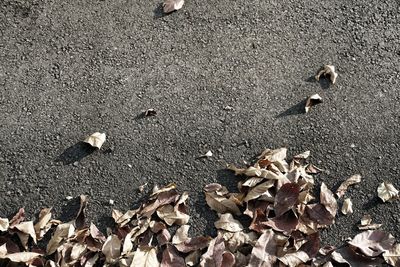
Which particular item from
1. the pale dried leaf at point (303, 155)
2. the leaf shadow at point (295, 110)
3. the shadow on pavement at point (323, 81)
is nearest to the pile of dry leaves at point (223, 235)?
the pale dried leaf at point (303, 155)

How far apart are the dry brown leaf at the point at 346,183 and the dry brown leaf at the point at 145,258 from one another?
1106 mm

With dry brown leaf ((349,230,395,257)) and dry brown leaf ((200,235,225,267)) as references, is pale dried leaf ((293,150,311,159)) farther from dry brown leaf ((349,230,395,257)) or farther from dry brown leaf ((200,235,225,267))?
dry brown leaf ((200,235,225,267))

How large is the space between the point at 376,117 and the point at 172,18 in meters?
1.51

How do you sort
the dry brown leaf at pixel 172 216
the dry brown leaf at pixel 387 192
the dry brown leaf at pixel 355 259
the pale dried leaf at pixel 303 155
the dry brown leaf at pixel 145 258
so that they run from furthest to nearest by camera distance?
1. the pale dried leaf at pixel 303 155
2. the dry brown leaf at pixel 387 192
3. the dry brown leaf at pixel 172 216
4. the dry brown leaf at pixel 355 259
5. the dry brown leaf at pixel 145 258

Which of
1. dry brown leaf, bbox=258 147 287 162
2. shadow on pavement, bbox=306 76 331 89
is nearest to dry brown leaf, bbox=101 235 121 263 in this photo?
dry brown leaf, bbox=258 147 287 162

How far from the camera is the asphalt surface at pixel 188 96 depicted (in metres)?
3.50

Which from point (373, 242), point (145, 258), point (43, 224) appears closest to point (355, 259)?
point (373, 242)

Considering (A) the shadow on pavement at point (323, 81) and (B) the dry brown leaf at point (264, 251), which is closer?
(B) the dry brown leaf at point (264, 251)

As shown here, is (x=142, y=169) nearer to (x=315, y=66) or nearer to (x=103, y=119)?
(x=103, y=119)

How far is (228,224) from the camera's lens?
3.27 meters

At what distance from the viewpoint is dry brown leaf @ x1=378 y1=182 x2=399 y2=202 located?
136 inches

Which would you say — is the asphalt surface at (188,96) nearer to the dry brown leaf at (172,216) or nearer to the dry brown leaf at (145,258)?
the dry brown leaf at (172,216)

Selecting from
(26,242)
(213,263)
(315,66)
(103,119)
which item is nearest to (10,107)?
(103,119)

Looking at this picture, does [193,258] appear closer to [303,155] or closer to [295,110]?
[303,155]
